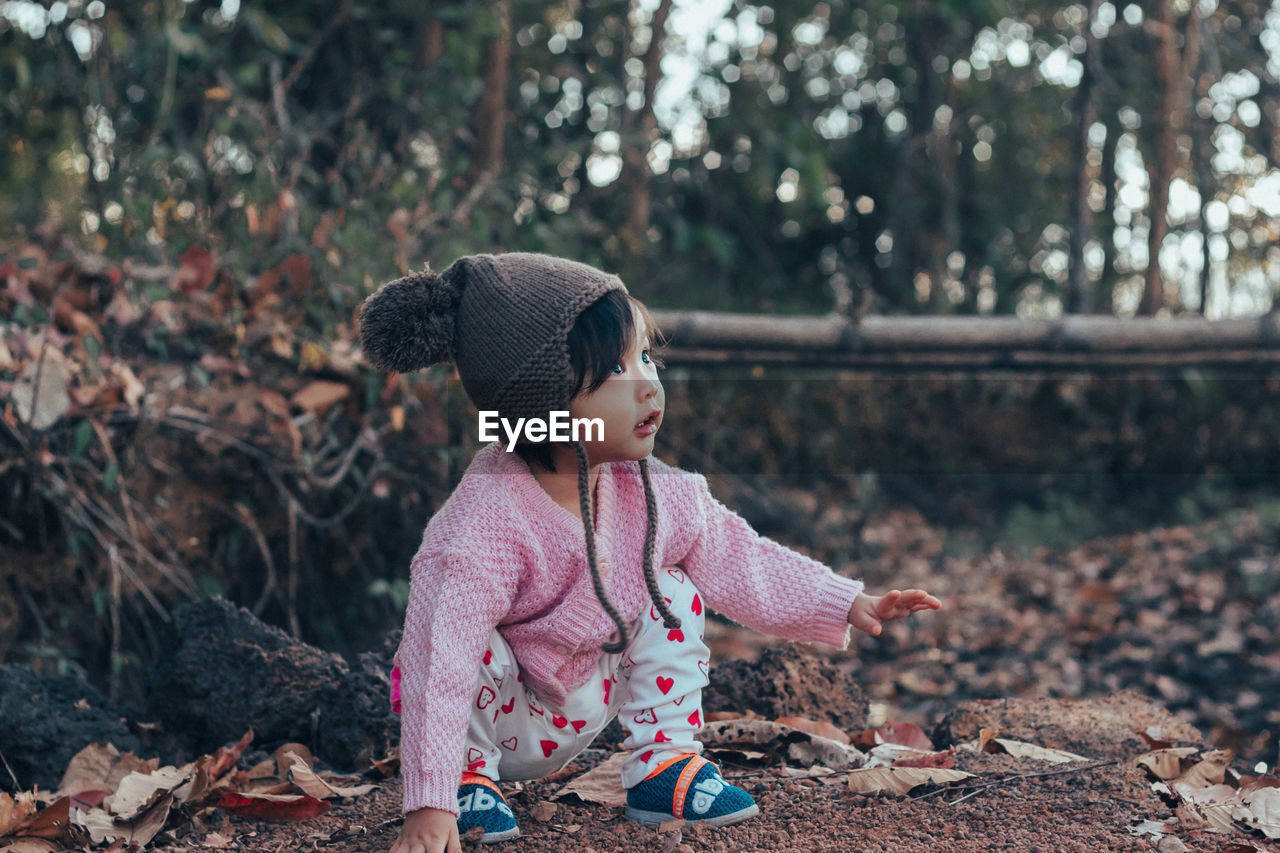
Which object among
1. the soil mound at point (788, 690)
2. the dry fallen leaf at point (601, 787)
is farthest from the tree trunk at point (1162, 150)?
the dry fallen leaf at point (601, 787)

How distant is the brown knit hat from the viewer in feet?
6.04

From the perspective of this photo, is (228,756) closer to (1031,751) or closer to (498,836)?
(498,836)

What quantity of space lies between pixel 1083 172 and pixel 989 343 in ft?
7.10

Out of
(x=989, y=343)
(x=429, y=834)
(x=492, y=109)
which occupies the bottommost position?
(x=429, y=834)

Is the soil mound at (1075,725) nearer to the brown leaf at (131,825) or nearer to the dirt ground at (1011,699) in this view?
the dirt ground at (1011,699)

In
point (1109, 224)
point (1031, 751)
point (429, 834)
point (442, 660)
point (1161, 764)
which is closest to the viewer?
point (429, 834)

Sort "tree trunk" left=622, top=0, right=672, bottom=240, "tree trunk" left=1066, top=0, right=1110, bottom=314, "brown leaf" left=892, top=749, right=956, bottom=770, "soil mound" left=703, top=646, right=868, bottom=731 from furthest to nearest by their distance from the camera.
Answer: "tree trunk" left=622, top=0, right=672, bottom=240 < "tree trunk" left=1066, top=0, right=1110, bottom=314 < "soil mound" left=703, top=646, right=868, bottom=731 < "brown leaf" left=892, top=749, right=956, bottom=770

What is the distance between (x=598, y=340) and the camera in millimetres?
1862

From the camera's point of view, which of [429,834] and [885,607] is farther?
[885,607]

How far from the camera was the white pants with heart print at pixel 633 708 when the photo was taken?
1.97 meters

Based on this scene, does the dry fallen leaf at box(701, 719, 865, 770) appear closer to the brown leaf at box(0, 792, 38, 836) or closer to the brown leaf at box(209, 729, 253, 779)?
the brown leaf at box(209, 729, 253, 779)

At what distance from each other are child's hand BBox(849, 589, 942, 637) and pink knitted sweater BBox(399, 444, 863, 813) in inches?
1.0

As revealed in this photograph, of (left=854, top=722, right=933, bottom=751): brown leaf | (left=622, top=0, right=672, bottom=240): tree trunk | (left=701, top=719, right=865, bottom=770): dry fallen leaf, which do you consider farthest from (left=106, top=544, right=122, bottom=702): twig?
(left=622, top=0, right=672, bottom=240): tree trunk

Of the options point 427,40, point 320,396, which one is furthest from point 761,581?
point 427,40
